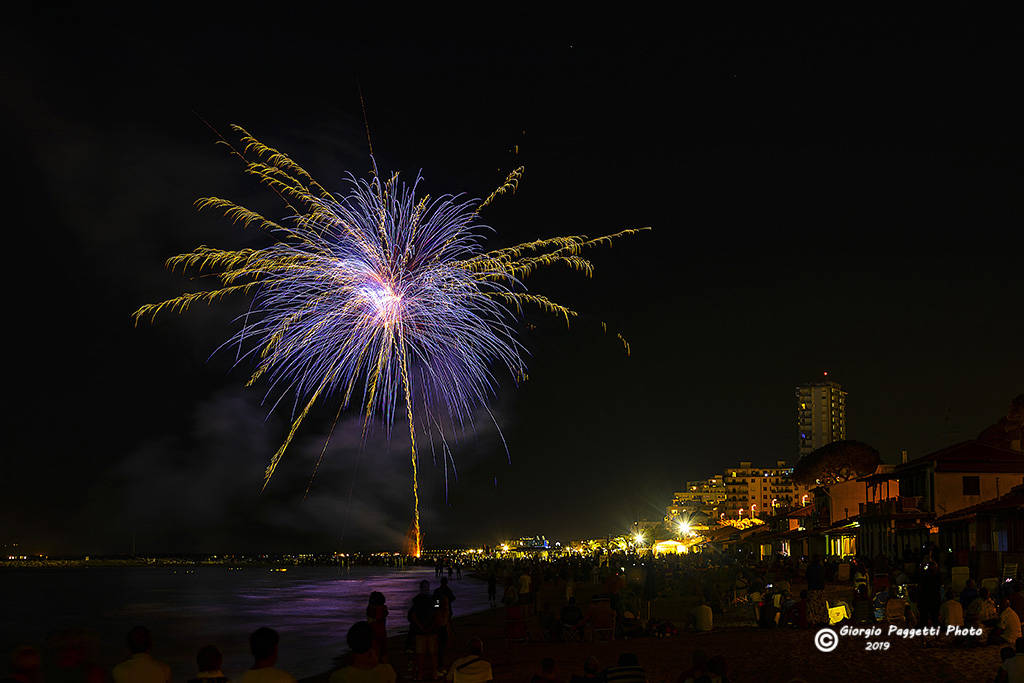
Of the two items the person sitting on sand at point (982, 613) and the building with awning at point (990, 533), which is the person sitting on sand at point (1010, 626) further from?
the building with awning at point (990, 533)

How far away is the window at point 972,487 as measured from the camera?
3981 centimetres

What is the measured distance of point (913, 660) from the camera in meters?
16.5

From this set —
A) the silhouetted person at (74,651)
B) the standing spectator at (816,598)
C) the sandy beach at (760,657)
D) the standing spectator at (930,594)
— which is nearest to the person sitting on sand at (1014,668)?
the sandy beach at (760,657)

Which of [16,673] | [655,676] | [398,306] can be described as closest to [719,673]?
[655,676]

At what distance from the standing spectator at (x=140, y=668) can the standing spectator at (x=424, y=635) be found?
28.7ft

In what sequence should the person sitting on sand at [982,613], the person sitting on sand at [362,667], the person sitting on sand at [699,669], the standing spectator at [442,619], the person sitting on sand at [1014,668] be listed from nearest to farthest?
1. the person sitting on sand at [362,667]
2. the person sitting on sand at [699,669]
3. the person sitting on sand at [1014,668]
4. the standing spectator at [442,619]
5. the person sitting on sand at [982,613]

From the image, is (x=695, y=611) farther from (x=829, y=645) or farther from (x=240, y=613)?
(x=240, y=613)

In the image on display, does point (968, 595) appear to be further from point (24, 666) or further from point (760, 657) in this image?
point (24, 666)

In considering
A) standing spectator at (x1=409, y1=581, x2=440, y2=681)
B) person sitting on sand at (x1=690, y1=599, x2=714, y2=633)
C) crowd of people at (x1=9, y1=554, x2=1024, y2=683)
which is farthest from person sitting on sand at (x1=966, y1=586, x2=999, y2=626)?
standing spectator at (x1=409, y1=581, x2=440, y2=681)

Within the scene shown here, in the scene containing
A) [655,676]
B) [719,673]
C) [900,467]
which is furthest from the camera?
[900,467]

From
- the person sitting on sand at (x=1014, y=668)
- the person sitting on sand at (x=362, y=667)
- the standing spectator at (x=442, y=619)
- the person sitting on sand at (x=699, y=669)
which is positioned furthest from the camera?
the standing spectator at (x=442, y=619)

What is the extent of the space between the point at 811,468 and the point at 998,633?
57.4m

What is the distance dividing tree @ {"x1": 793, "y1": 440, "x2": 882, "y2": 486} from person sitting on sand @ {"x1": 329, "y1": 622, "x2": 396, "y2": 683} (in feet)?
219

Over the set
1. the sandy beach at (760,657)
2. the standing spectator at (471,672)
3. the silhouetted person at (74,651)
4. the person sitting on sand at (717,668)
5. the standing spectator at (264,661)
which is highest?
the standing spectator at (264,661)
